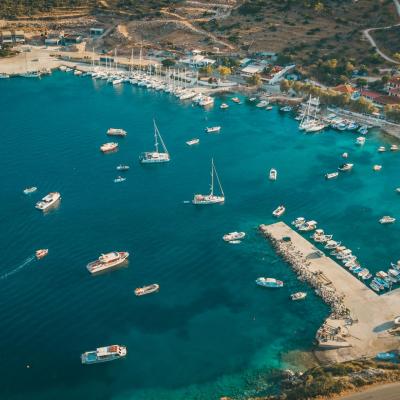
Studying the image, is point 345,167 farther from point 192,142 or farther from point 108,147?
point 108,147

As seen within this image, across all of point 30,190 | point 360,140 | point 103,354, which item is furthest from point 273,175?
point 103,354

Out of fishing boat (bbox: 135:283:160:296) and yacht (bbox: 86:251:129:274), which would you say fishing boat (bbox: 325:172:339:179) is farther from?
fishing boat (bbox: 135:283:160:296)

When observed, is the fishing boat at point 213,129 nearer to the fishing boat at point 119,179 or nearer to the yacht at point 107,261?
the fishing boat at point 119,179

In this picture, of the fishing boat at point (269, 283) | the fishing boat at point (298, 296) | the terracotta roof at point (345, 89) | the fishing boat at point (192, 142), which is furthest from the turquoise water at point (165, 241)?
Answer: the terracotta roof at point (345, 89)

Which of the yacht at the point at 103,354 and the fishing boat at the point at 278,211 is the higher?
the fishing boat at the point at 278,211

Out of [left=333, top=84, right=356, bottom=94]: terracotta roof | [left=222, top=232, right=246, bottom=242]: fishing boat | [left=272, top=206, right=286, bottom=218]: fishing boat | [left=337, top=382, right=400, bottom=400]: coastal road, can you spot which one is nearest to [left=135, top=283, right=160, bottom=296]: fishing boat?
[left=222, top=232, right=246, bottom=242]: fishing boat

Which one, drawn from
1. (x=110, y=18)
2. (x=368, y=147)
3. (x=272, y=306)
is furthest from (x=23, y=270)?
(x=110, y=18)
